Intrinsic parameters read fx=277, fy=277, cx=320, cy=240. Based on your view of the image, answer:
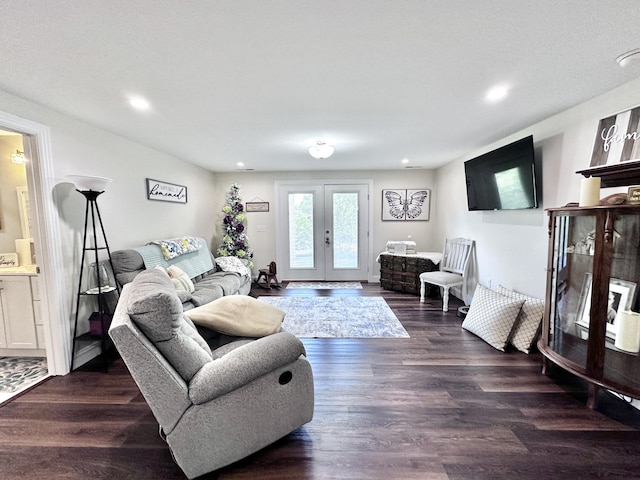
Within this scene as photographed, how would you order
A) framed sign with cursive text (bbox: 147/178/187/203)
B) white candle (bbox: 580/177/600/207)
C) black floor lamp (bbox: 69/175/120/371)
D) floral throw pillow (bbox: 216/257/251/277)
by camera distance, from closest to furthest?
white candle (bbox: 580/177/600/207) < black floor lamp (bbox: 69/175/120/371) < framed sign with cursive text (bbox: 147/178/187/203) < floral throw pillow (bbox: 216/257/251/277)

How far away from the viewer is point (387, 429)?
5.82ft

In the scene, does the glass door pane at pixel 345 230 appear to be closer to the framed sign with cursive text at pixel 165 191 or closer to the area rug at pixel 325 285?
the area rug at pixel 325 285

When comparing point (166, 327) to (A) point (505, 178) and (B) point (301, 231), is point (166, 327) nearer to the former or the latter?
(A) point (505, 178)

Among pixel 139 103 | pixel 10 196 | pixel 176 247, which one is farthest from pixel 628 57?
pixel 10 196

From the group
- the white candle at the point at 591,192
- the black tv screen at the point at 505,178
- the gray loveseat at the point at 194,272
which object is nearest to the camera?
the white candle at the point at 591,192

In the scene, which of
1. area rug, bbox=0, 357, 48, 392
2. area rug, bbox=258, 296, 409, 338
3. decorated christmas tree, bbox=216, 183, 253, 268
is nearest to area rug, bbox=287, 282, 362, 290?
area rug, bbox=258, 296, 409, 338

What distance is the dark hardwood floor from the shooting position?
4.95 feet

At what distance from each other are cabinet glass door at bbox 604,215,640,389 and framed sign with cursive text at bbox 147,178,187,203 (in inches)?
177

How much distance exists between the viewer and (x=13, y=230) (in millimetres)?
2898

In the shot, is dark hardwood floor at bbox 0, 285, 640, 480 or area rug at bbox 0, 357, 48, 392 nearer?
dark hardwood floor at bbox 0, 285, 640, 480

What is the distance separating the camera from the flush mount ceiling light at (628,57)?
61.0 inches

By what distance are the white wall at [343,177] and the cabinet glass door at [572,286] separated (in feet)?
10.5

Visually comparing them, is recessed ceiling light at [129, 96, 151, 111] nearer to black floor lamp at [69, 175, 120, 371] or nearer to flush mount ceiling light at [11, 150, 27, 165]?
black floor lamp at [69, 175, 120, 371]

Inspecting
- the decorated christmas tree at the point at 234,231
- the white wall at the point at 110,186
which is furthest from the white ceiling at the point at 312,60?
the decorated christmas tree at the point at 234,231
